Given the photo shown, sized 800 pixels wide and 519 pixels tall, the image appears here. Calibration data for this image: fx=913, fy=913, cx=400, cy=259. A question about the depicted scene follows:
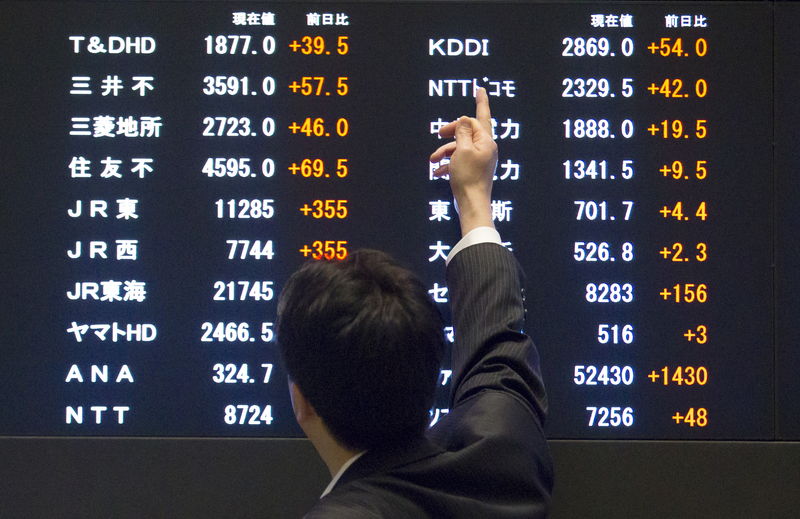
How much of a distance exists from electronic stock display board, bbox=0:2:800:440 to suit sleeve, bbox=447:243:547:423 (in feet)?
1.48

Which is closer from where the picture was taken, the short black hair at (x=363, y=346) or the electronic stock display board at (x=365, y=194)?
the short black hair at (x=363, y=346)

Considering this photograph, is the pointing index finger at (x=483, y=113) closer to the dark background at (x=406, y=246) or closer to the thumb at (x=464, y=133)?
the thumb at (x=464, y=133)

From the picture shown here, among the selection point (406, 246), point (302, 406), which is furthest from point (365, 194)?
point (302, 406)

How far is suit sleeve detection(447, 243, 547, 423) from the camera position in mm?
1222

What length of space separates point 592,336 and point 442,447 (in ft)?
2.18

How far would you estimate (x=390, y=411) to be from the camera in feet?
3.48

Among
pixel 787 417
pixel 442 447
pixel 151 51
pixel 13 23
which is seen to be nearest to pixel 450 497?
pixel 442 447

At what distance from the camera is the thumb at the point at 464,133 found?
4.81ft

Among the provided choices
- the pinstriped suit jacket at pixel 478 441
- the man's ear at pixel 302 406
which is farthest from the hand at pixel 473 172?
the man's ear at pixel 302 406

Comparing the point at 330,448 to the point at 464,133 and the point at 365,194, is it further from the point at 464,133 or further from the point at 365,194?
the point at 365,194

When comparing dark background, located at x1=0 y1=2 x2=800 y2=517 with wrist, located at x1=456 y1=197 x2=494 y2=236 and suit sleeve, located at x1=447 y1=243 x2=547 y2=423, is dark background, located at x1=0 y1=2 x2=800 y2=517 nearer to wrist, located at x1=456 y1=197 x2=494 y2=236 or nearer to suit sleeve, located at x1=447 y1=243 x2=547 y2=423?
wrist, located at x1=456 y1=197 x2=494 y2=236

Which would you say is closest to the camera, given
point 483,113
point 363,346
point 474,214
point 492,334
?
point 363,346

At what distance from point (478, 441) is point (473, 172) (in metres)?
0.49

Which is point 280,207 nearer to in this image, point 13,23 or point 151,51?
point 151,51
